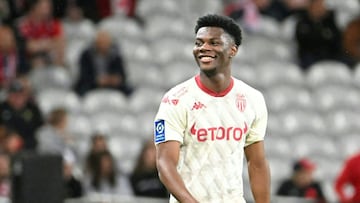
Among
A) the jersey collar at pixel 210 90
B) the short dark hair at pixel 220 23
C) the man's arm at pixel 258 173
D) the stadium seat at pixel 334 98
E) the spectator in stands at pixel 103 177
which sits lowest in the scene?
the spectator in stands at pixel 103 177

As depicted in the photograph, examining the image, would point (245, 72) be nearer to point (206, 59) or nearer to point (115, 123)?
point (115, 123)

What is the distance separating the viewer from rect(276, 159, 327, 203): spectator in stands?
11.5 metres

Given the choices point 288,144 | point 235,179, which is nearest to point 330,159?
point 288,144

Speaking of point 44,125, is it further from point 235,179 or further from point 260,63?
point 235,179

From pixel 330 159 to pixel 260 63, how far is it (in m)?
1.58

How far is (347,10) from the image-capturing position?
14.7 m

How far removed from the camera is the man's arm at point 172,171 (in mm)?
5816

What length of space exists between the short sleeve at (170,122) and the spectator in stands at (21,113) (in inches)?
227

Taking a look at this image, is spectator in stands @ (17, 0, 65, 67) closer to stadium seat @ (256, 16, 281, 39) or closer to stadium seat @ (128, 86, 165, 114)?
stadium seat @ (128, 86, 165, 114)

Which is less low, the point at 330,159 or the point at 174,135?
the point at 174,135

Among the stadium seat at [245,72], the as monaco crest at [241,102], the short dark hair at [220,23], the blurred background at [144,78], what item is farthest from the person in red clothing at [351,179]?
the short dark hair at [220,23]

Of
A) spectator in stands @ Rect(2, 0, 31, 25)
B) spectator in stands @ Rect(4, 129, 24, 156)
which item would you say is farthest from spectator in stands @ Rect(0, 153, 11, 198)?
spectator in stands @ Rect(2, 0, 31, 25)

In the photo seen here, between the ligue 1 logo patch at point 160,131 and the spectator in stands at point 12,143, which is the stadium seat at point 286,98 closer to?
the spectator in stands at point 12,143

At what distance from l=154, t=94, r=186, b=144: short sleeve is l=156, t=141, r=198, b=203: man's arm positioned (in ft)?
0.12
